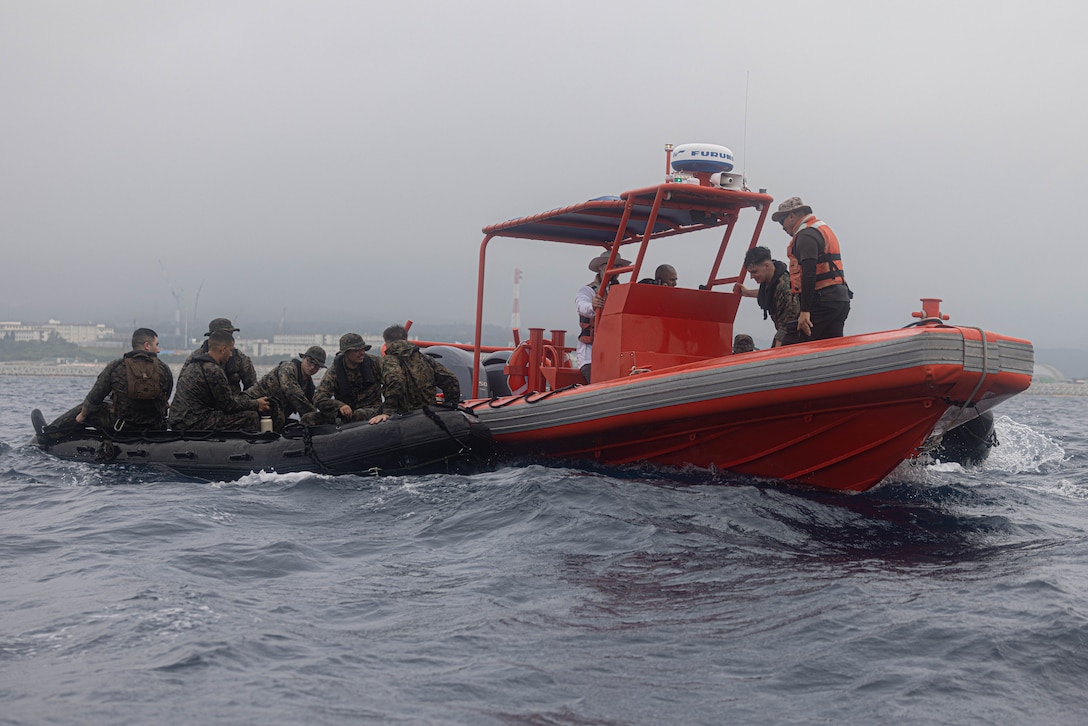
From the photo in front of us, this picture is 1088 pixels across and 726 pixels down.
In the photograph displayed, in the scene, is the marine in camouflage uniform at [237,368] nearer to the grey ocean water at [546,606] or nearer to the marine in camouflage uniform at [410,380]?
the marine in camouflage uniform at [410,380]

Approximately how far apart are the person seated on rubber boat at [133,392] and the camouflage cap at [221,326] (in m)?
0.54

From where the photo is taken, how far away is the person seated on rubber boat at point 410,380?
804 cm

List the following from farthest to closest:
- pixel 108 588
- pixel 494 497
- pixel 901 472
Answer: pixel 901 472
pixel 494 497
pixel 108 588

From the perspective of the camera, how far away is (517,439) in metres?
7.66

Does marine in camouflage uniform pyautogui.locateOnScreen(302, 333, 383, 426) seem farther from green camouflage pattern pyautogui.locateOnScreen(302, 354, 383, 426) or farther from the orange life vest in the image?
the orange life vest

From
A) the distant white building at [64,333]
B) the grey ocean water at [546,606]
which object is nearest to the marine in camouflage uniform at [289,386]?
the grey ocean water at [546,606]

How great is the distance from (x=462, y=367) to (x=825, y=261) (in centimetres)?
461

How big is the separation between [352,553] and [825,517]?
2617 millimetres

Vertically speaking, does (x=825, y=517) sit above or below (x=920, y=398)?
below

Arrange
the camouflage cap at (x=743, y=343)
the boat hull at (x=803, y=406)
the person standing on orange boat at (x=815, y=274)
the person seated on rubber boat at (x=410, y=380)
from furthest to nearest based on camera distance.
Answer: the camouflage cap at (x=743, y=343) → the person seated on rubber boat at (x=410, y=380) → the person standing on orange boat at (x=815, y=274) → the boat hull at (x=803, y=406)

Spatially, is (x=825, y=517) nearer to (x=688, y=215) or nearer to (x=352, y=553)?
(x=352, y=553)

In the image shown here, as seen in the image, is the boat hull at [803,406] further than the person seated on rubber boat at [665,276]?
No

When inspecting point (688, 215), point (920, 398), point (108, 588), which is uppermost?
point (688, 215)

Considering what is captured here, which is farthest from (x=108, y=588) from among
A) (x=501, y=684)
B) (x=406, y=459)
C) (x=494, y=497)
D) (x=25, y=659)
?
(x=406, y=459)
